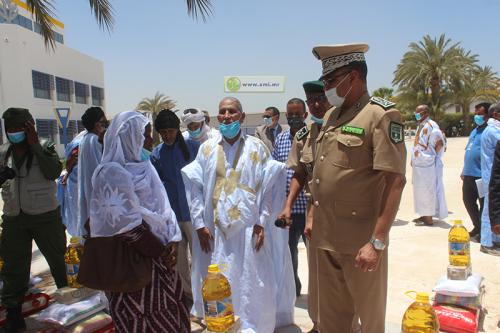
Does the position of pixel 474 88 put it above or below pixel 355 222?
above

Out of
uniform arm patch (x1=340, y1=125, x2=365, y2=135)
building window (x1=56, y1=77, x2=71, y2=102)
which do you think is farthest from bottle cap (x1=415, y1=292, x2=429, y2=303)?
building window (x1=56, y1=77, x2=71, y2=102)

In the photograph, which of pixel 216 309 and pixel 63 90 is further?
pixel 63 90

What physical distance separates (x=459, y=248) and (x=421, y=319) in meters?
1.74

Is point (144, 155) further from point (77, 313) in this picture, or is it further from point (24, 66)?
point (24, 66)

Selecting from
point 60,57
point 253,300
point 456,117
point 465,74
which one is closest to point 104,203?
point 253,300

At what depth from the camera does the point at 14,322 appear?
3.74 meters

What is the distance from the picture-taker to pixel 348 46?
7.83 feet

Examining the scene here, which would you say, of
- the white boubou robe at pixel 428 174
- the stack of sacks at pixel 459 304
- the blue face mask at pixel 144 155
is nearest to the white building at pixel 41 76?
the white boubou robe at pixel 428 174

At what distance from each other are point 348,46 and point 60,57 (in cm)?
2945

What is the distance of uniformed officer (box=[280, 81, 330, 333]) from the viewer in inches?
110

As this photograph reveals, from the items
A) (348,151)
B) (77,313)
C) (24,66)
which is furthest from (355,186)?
(24,66)

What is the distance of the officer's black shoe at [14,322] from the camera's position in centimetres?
371

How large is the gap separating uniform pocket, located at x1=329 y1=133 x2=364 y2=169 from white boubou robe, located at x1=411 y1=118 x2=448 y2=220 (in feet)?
18.5

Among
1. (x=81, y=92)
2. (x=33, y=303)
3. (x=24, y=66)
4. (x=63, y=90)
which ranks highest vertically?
(x=24, y=66)
